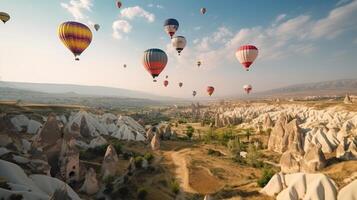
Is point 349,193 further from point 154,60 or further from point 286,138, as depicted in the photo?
point 286,138

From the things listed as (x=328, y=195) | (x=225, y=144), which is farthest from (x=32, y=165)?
(x=225, y=144)

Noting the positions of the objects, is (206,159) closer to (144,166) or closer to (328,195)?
(144,166)

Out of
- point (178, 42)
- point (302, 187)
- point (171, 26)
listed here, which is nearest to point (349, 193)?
point (302, 187)

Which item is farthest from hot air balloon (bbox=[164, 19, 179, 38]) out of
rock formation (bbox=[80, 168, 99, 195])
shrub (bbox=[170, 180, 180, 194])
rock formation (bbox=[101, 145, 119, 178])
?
rock formation (bbox=[80, 168, 99, 195])

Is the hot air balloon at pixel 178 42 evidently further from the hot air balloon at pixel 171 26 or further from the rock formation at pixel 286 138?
the rock formation at pixel 286 138

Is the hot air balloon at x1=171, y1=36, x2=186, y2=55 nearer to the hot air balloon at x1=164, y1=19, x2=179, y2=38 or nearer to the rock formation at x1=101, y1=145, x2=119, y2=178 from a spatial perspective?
the hot air balloon at x1=164, y1=19, x2=179, y2=38

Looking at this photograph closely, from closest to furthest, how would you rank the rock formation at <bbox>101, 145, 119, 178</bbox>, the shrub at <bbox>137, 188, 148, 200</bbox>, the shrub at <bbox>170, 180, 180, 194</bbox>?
the shrub at <bbox>137, 188, 148, 200</bbox>
the shrub at <bbox>170, 180, 180, 194</bbox>
the rock formation at <bbox>101, 145, 119, 178</bbox>

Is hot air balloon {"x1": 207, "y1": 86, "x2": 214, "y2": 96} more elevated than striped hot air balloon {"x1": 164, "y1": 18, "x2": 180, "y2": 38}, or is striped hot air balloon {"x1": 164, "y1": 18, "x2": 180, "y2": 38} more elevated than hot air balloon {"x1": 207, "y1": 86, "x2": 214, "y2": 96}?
striped hot air balloon {"x1": 164, "y1": 18, "x2": 180, "y2": 38}
